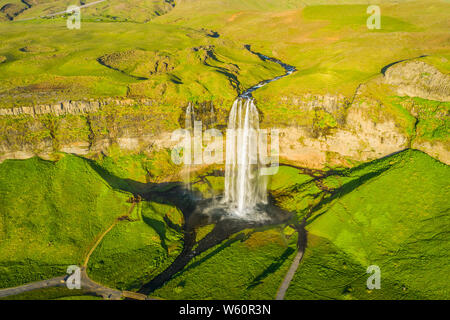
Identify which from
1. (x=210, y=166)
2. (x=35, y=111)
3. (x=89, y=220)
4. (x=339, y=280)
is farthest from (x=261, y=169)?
(x=35, y=111)

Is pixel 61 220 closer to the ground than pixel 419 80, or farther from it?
closer to the ground

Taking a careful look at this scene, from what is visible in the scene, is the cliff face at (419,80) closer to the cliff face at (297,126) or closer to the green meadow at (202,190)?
the cliff face at (297,126)

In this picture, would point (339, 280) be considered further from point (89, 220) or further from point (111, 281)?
point (89, 220)

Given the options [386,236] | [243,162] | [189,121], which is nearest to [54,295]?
[243,162]

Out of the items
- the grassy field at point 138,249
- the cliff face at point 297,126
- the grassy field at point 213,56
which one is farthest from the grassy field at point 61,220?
the grassy field at point 213,56

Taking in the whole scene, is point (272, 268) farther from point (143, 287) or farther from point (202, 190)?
point (202, 190)

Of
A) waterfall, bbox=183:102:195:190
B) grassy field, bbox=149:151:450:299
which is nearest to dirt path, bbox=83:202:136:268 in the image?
grassy field, bbox=149:151:450:299
